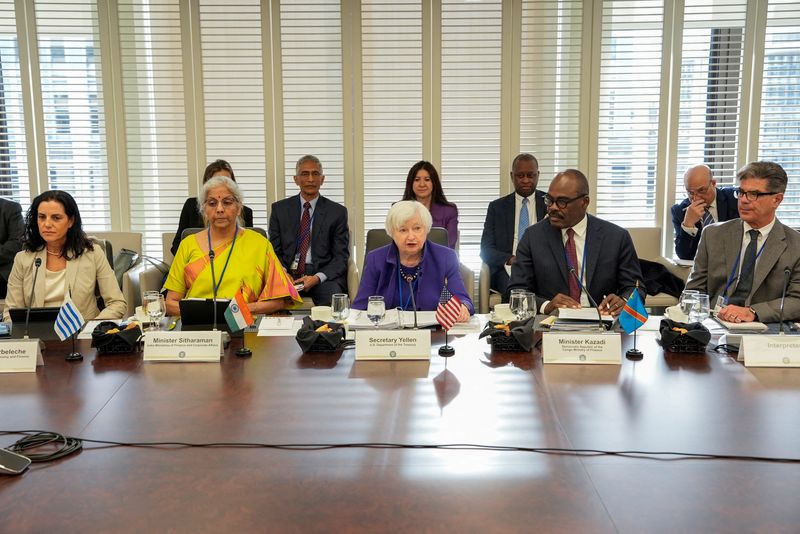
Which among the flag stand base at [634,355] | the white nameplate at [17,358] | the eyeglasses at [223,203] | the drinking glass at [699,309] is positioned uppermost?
the eyeglasses at [223,203]

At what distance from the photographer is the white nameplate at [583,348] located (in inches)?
99.5

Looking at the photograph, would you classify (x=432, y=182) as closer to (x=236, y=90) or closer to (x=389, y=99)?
(x=389, y=99)

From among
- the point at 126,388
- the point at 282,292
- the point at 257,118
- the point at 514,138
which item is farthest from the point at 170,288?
the point at 514,138

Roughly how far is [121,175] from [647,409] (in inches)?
195

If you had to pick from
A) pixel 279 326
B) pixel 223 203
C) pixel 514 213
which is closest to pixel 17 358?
pixel 279 326

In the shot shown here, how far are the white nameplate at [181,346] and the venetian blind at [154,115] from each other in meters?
3.54

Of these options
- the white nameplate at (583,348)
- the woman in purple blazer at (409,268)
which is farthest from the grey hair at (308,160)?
the white nameplate at (583,348)

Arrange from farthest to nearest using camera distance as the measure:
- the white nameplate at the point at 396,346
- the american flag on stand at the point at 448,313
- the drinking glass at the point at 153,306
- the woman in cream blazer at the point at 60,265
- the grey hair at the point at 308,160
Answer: the grey hair at the point at 308,160, the woman in cream blazer at the point at 60,265, the drinking glass at the point at 153,306, the american flag on stand at the point at 448,313, the white nameplate at the point at 396,346

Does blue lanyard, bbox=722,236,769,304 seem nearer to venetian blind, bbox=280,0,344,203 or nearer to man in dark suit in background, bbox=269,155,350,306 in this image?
man in dark suit in background, bbox=269,155,350,306

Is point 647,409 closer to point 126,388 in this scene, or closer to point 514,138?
point 126,388

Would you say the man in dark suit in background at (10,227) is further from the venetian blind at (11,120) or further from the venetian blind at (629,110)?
the venetian blind at (629,110)

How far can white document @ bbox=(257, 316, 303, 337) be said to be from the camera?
3.06 meters

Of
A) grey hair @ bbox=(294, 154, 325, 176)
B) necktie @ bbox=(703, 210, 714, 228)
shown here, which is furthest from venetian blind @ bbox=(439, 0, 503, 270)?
necktie @ bbox=(703, 210, 714, 228)

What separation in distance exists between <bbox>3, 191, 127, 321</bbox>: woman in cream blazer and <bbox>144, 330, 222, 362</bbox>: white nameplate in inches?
46.2
